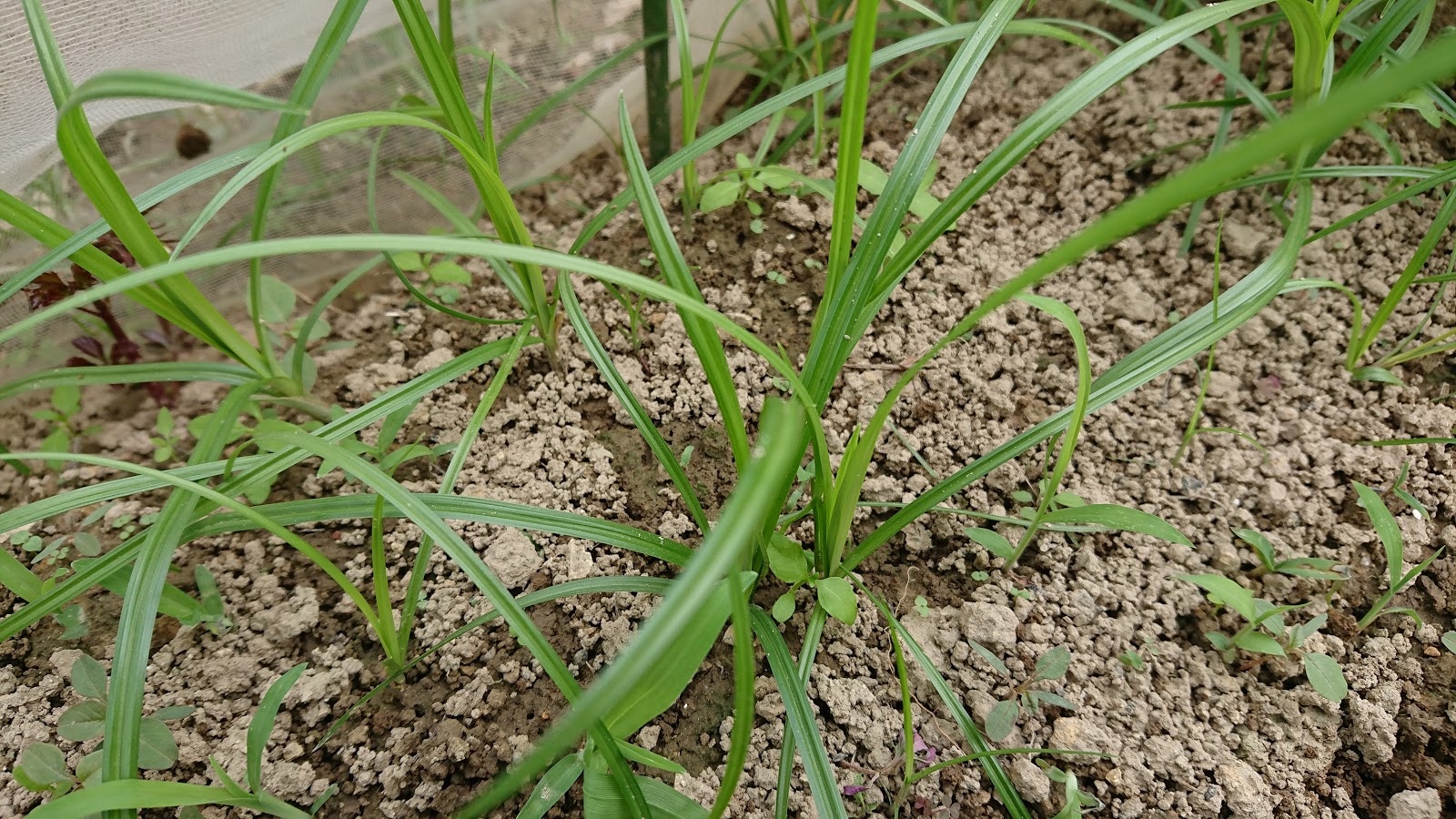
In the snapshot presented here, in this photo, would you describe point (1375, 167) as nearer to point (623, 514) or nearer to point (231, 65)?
point (623, 514)

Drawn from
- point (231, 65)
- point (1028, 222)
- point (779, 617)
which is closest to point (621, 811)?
point (779, 617)

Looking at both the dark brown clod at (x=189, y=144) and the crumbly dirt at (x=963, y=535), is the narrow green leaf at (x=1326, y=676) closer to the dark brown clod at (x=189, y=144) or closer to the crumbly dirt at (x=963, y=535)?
the crumbly dirt at (x=963, y=535)

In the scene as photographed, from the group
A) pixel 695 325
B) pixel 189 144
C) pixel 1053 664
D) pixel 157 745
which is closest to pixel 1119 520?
pixel 1053 664

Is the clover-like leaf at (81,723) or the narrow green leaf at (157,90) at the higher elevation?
the narrow green leaf at (157,90)

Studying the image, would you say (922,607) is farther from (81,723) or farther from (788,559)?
(81,723)

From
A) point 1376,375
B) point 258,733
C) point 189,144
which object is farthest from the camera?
point 189,144

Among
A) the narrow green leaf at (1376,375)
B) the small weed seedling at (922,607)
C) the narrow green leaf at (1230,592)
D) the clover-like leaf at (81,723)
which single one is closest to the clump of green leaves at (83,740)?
the clover-like leaf at (81,723)
